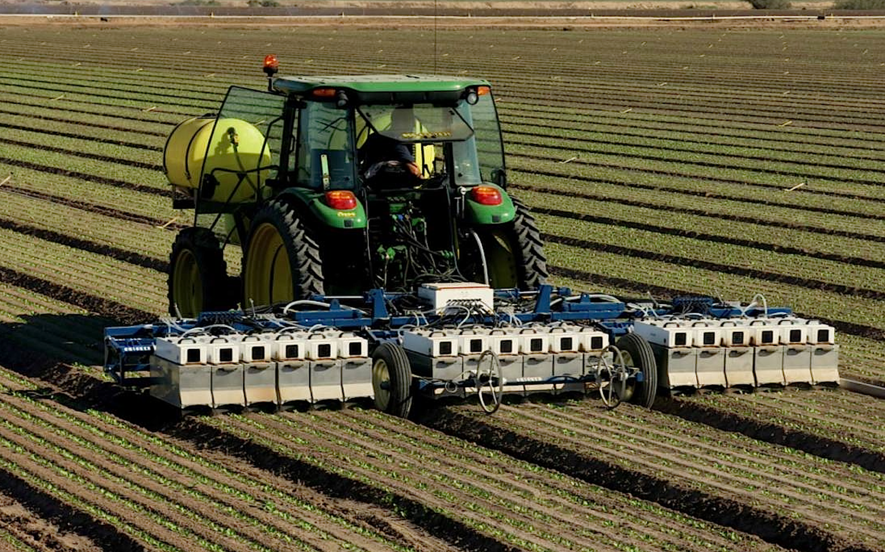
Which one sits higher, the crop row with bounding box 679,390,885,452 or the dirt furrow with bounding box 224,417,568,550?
the dirt furrow with bounding box 224,417,568,550

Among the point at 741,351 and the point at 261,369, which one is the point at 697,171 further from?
the point at 261,369

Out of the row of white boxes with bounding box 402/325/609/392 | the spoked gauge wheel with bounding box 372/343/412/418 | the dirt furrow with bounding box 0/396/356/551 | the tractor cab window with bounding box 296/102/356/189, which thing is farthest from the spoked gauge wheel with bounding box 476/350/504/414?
the dirt furrow with bounding box 0/396/356/551

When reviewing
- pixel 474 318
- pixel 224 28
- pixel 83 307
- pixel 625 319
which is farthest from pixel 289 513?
pixel 224 28

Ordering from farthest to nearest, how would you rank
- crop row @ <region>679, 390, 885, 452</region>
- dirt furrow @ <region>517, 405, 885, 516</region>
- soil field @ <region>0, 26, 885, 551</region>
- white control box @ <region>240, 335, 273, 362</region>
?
Answer: white control box @ <region>240, 335, 273, 362</region> < crop row @ <region>679, 390, 885, 452</region> < dirt furrow @ <region>517, 405, 885, 516</region> < soil field @ <region>0, 26, 885, 551</region>

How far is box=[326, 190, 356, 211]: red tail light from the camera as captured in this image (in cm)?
1129

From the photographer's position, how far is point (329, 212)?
11.3m

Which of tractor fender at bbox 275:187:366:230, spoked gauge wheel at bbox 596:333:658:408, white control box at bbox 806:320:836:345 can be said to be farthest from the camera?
white control box at bbox 806:320:836:345

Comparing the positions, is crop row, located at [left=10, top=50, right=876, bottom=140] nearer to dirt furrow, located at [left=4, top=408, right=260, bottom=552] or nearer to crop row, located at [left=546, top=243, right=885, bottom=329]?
crop row, located at [left=546, top=243, right=885, bottom=329]

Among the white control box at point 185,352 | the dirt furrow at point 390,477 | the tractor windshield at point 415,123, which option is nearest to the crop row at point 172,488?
the dirt furrow at point 390,477

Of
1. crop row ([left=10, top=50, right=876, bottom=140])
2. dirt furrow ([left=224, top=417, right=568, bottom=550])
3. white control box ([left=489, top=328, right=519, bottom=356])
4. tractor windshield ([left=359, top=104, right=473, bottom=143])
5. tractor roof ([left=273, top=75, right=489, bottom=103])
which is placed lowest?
dirt furrow ([left=224, top=417, right=568, bottom=550])

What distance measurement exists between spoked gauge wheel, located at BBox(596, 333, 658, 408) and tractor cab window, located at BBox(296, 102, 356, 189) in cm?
226

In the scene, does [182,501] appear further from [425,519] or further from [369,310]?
[369,310]

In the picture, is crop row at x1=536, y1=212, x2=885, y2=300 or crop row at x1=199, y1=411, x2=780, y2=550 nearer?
crop row at x1=199, y1=411, x2=780, y2=550

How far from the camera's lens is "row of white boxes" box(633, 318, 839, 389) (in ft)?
36.2
